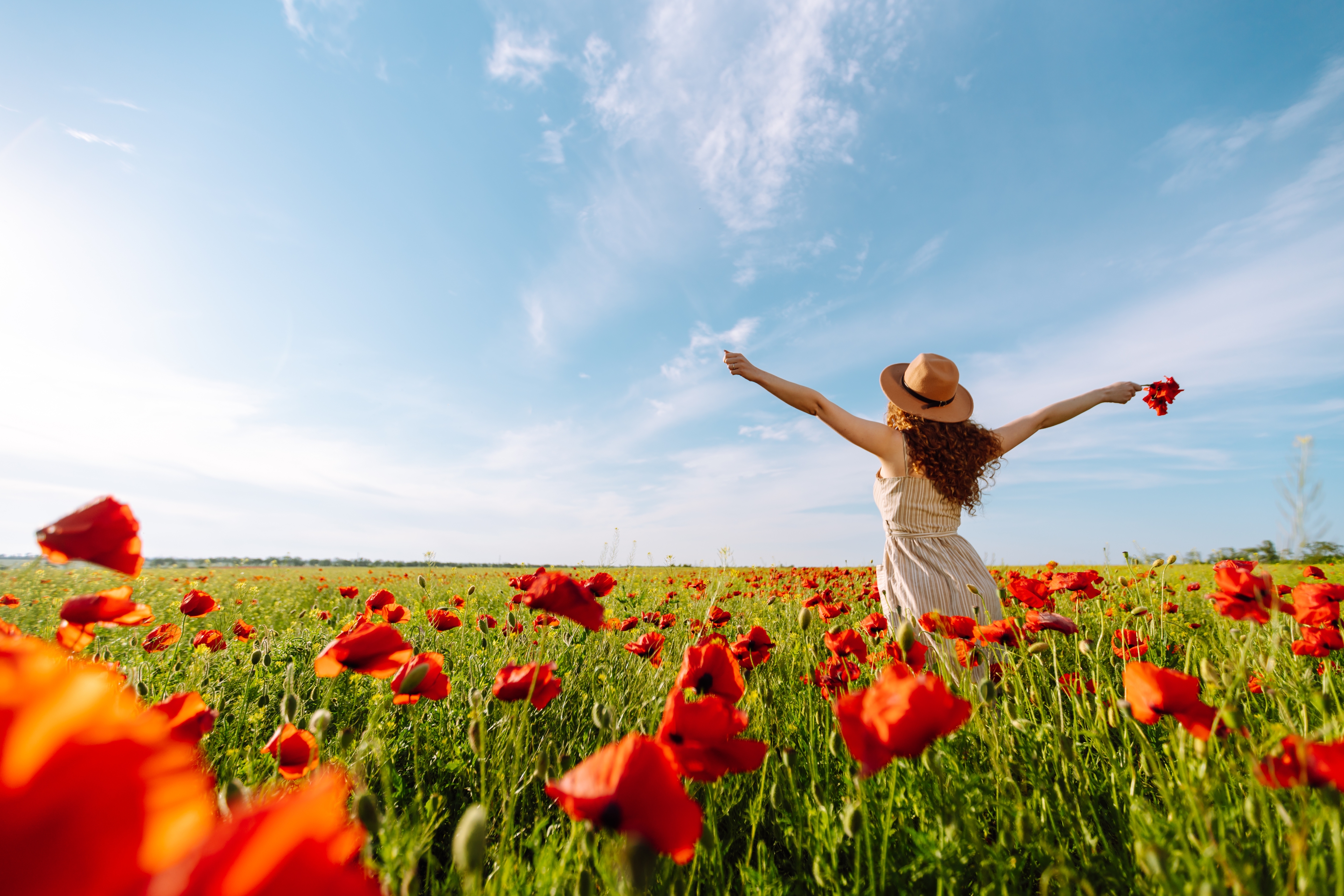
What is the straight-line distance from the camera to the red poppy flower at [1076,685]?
1.93 m

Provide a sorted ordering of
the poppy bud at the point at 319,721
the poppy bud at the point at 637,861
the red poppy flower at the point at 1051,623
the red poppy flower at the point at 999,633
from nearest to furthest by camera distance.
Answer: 1. the poppy bud at the point at 637,861
2. the poppy bud at the point at 319,721
3. the red poppy flower at the point at 1051,623
4. the red poppy flower at the point at 999,633

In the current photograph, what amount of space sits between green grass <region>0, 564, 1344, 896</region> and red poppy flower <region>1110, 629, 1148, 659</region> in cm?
15

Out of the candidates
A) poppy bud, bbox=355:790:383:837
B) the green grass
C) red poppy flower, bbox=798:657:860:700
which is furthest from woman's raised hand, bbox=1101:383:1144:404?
poppy bud, bbox=355:790:383:837

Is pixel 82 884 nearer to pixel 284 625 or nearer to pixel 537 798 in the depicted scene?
pixel 537 798

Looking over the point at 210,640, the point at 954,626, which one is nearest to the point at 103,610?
the point at 210,640

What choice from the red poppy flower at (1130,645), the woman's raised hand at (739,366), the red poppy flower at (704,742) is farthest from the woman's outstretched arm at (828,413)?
the red poppy flower at (704,742)

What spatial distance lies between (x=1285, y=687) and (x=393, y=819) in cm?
316

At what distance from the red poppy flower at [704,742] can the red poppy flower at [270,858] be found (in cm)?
79

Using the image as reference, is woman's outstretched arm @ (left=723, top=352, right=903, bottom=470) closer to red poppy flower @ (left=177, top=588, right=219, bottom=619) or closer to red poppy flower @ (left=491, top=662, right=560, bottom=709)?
red poppy flower @ (left=491, top=662, right=560, bottom=709)

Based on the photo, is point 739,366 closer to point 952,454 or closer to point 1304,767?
point 952,454

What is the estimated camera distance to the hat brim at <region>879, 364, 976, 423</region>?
403 cm

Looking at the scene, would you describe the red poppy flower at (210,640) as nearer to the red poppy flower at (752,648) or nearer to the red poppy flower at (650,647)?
the red poppy flower at (650,647)

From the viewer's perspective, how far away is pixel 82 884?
0.94 ft

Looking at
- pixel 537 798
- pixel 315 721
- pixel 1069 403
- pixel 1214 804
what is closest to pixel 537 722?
pixel 537 798
